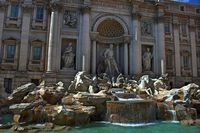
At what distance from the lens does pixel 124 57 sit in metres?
24.7

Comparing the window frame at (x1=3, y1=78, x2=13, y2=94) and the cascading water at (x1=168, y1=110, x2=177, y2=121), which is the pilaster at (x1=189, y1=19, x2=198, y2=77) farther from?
the window frame at (x1=3, y1=78, x2=13, y2=94)

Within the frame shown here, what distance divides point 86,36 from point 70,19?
8.89ft

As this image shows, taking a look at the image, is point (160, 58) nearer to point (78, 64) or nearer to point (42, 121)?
point (78, 64)

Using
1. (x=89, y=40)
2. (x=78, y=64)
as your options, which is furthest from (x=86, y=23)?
(x=78, y=64)

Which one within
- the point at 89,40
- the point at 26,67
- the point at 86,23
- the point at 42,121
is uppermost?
the point at 86,23

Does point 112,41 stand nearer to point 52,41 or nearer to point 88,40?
point 88,40

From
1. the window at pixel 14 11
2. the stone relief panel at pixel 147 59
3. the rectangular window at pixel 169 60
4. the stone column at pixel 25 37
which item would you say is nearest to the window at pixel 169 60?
the rectangular window at pixel 169 60

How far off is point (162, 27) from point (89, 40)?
31.2 ft

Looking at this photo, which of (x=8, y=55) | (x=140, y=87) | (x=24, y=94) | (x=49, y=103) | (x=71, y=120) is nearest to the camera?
(x=71, y=120)

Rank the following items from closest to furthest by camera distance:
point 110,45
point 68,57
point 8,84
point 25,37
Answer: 1. point 8,84
2. point 25,37
3. point 68,57
4. point 110,45

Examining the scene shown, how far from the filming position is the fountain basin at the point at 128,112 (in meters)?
14.7

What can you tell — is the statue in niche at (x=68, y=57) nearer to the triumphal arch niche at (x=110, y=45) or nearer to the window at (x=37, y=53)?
the triumphal arch niche at (x=110, y=45)

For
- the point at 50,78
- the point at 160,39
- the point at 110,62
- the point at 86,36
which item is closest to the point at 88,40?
the point at 86,36

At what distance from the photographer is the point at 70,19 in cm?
2366
